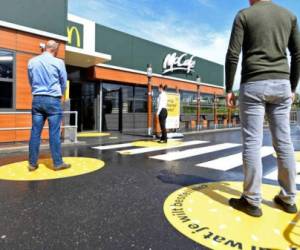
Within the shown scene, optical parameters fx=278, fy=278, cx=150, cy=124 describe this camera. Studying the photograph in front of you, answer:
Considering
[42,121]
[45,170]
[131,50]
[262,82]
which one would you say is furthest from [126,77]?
[262,82]

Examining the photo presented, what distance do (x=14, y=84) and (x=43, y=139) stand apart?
1763mm

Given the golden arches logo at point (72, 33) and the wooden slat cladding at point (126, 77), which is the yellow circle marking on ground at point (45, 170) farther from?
the wooden slat cladding at point (126, 77)

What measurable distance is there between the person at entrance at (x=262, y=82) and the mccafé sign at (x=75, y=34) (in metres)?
9.86

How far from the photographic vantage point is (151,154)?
6.00m

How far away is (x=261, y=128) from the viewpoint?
2529 millimetres

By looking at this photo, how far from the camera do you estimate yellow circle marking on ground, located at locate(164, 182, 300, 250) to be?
6.63ft

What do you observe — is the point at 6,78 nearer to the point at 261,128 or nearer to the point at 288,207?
the point at 261,128

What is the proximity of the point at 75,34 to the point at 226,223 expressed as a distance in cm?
1086

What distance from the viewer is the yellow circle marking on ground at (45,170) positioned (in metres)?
3.84

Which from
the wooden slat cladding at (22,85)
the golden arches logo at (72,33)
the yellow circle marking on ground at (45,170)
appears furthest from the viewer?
the golden arches logo at (72,33)

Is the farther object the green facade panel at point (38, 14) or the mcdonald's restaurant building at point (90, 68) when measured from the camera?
the mcdonald's restaurant building at point (90, 68)

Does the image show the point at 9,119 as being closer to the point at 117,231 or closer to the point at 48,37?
the point at 48,37

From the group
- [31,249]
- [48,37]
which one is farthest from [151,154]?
[48,37]

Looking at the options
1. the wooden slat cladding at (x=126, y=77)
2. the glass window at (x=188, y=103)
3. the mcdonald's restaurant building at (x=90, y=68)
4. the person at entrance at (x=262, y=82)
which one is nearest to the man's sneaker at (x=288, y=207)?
the person at entrance at (x=262, y=82)
